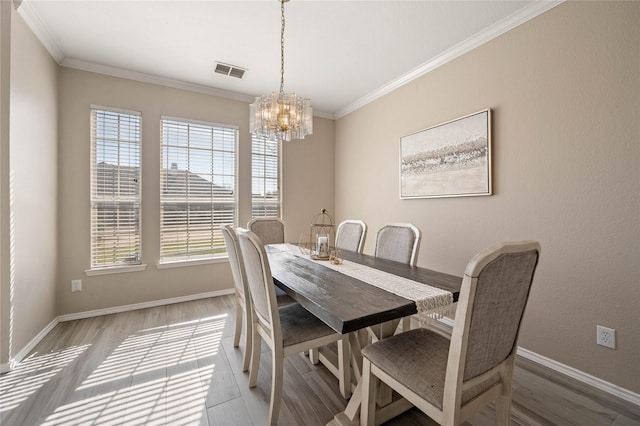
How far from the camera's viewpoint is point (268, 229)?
10.1 ft

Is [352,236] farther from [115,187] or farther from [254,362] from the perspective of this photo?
[115,187]

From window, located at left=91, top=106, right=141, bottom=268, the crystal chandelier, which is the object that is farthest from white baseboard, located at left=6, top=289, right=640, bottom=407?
the crystal chandelier

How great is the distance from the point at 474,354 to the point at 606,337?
149 centimetres

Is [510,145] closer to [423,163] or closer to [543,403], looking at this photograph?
[423,163]

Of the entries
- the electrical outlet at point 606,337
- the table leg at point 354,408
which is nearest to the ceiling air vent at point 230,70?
the table leg at point 354,408

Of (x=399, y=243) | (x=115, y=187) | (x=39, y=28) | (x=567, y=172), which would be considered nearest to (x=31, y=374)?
(x=115, y=187)

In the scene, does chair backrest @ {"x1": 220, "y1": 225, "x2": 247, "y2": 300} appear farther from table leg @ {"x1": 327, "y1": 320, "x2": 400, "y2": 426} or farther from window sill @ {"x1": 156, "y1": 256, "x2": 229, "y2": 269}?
window sill @ {"x1": 156, "y1": 256, "x2": 229, "y2": 269}

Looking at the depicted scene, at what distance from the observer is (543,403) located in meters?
1.62

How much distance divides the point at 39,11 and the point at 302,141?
9.28ft

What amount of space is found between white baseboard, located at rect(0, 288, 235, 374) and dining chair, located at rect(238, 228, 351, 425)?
1.82 meters

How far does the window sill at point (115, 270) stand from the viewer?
2.88 meters

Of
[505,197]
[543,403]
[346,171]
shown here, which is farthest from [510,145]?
[346,171]

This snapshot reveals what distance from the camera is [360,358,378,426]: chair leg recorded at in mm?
1277

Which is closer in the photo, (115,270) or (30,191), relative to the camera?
(30,191)
